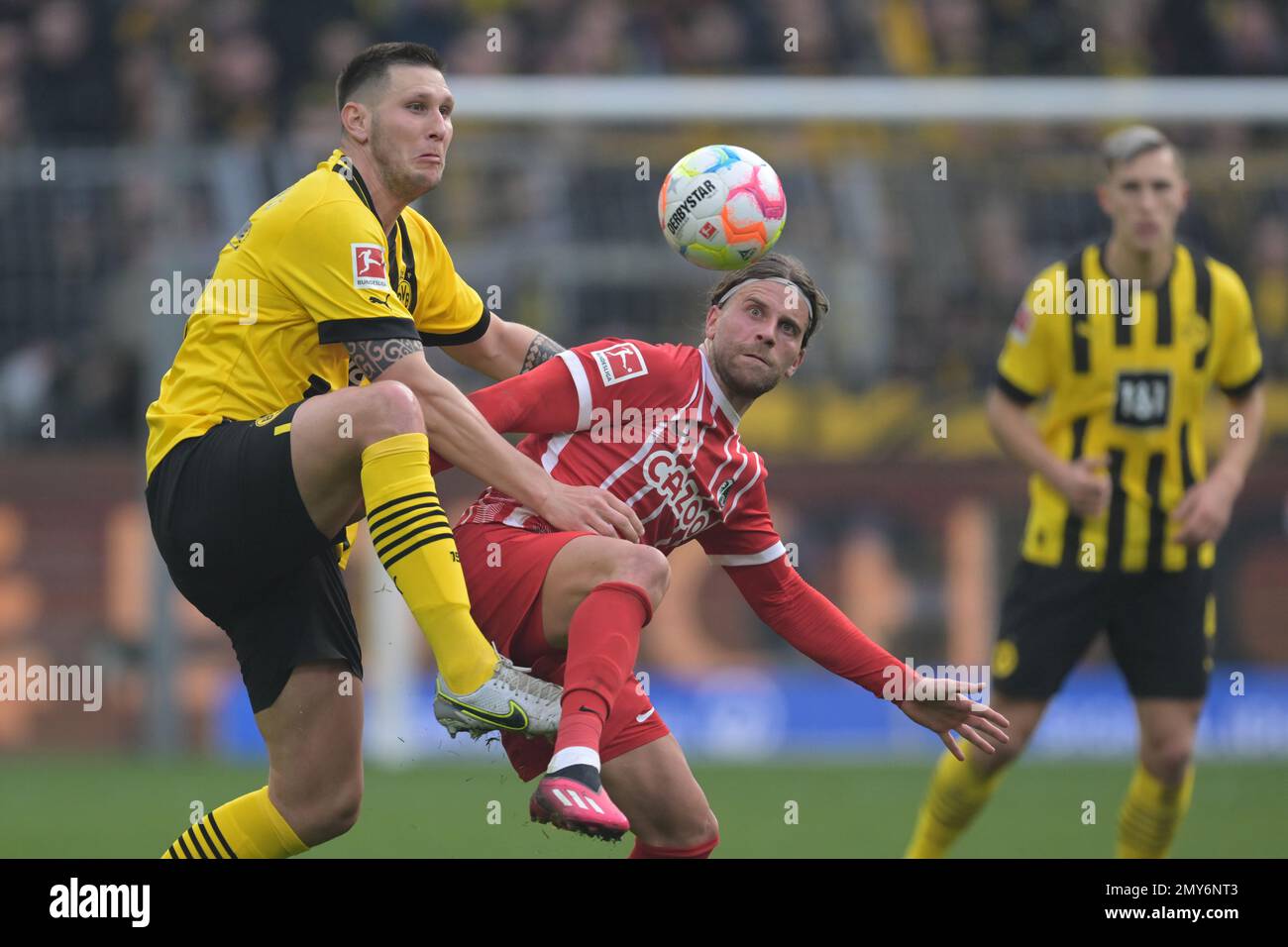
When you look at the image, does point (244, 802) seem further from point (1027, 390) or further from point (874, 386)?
point (874, 386)

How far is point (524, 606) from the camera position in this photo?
16.5 feet

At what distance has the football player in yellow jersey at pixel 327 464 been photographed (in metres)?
4.75

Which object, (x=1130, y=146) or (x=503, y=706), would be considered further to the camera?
(x=1130, y=146)

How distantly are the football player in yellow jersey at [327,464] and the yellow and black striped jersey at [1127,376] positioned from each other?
273 cm

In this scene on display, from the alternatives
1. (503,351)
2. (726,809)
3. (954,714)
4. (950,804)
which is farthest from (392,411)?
(726,809)

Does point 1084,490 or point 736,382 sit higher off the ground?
point 736,382

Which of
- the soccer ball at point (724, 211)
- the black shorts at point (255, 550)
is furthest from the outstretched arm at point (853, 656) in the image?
the black shorts at point (255, 550)

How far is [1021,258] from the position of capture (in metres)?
12.8

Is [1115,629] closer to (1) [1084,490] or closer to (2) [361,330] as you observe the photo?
(1) [1084,490]

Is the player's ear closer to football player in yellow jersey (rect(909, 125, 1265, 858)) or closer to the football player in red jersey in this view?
the football player in red jersey

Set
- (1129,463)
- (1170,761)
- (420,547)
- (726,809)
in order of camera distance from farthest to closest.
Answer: (726,809), (1129,463), (1170,761), (420,547)

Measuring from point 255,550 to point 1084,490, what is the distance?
3414 millimetres

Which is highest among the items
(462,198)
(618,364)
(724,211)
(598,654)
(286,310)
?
(462,198)
